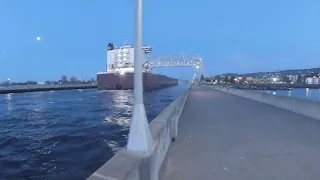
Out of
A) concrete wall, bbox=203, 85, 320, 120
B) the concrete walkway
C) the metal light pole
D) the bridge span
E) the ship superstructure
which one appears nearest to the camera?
the bridge span

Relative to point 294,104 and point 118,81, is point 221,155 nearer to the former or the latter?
point 294,104

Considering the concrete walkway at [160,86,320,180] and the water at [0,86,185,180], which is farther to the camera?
the water at [0,86,185,180]

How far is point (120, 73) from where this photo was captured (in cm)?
8431

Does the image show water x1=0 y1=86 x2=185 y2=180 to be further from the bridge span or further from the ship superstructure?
the ship superstructure

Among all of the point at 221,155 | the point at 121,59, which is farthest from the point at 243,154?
the point at 121,59

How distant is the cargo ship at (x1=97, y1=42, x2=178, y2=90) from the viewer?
81.9m

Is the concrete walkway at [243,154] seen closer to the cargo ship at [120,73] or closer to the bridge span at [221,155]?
the bridge span at [221,155]

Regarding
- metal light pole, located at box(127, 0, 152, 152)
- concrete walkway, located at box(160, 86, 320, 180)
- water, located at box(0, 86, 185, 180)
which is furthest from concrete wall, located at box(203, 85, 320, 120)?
metal light pole, located at box(127, 0, 152, 152)

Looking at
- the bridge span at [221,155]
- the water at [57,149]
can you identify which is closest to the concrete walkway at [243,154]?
the bridge span at [221,155]

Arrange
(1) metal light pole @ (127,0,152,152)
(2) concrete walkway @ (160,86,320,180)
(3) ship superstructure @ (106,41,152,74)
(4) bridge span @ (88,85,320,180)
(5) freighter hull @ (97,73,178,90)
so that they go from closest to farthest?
(4) bridge span @ (88,85,320,180)
(1) metal light pole @ (127,0,152,152)
(2) concrete walkway @ (160,86,320,180)
(5) freighter hull @ (97,73,178,90)
(3) ship superstructure @ (106,41,152,74)

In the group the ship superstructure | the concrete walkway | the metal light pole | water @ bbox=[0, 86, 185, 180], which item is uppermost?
the ship superstructure

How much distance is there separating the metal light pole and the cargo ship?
242ft

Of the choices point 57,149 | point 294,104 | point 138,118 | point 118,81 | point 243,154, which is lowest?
point 57,149

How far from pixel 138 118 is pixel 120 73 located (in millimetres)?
79656
